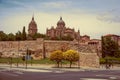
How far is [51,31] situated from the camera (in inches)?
4129

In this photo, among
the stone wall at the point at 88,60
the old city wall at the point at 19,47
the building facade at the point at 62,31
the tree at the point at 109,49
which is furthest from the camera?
the building facade at the point at 62,31

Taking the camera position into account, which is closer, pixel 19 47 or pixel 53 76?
pixel 53 76

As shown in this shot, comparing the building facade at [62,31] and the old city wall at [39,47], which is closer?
the old city wall at [39,47]

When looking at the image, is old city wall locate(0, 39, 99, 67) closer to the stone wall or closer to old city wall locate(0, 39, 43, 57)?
old city wall locate(0, 39, 43, 57)

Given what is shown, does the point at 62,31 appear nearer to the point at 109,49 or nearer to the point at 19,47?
the point at 109,49

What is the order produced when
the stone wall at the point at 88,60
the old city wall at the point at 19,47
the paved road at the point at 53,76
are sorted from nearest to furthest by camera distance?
the paved road at the point at 53,76
the stone wall at the point at 88,60
the old city wall at the point at 19,47

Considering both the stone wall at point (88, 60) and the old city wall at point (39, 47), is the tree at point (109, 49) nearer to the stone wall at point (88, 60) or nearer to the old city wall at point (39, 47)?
the old city wall at point (39, 47)

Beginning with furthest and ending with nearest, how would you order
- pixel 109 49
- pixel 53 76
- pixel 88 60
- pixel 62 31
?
pixel 62 31 < pixel 109 49 < pixel 88 60 < pixel 53 76

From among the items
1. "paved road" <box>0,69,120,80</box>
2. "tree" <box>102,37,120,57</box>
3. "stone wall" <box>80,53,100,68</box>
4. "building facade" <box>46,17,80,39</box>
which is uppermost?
"building facade" <box>46,17,80,39</box>

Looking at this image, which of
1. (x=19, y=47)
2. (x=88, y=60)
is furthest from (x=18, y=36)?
(x=88, y=60)

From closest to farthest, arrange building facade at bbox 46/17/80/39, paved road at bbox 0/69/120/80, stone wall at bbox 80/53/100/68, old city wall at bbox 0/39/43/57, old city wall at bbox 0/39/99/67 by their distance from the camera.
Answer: paved road at bbox 0/69/120/80 < stone wall at bbox 80/53/100/68 < old city wall at bbox 0/39/99/67 < old city wall at bbox 0/39/43/57 < building facade at bbox 46/17/80/39

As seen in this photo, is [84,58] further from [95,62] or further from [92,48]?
[92,48]

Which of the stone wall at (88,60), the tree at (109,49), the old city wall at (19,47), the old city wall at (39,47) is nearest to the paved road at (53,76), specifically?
the stone wall at (88,60)

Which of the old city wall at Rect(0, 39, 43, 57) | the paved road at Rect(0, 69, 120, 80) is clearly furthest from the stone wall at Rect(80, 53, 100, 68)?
the paved road at Rect(0, 69, 120, 80)
